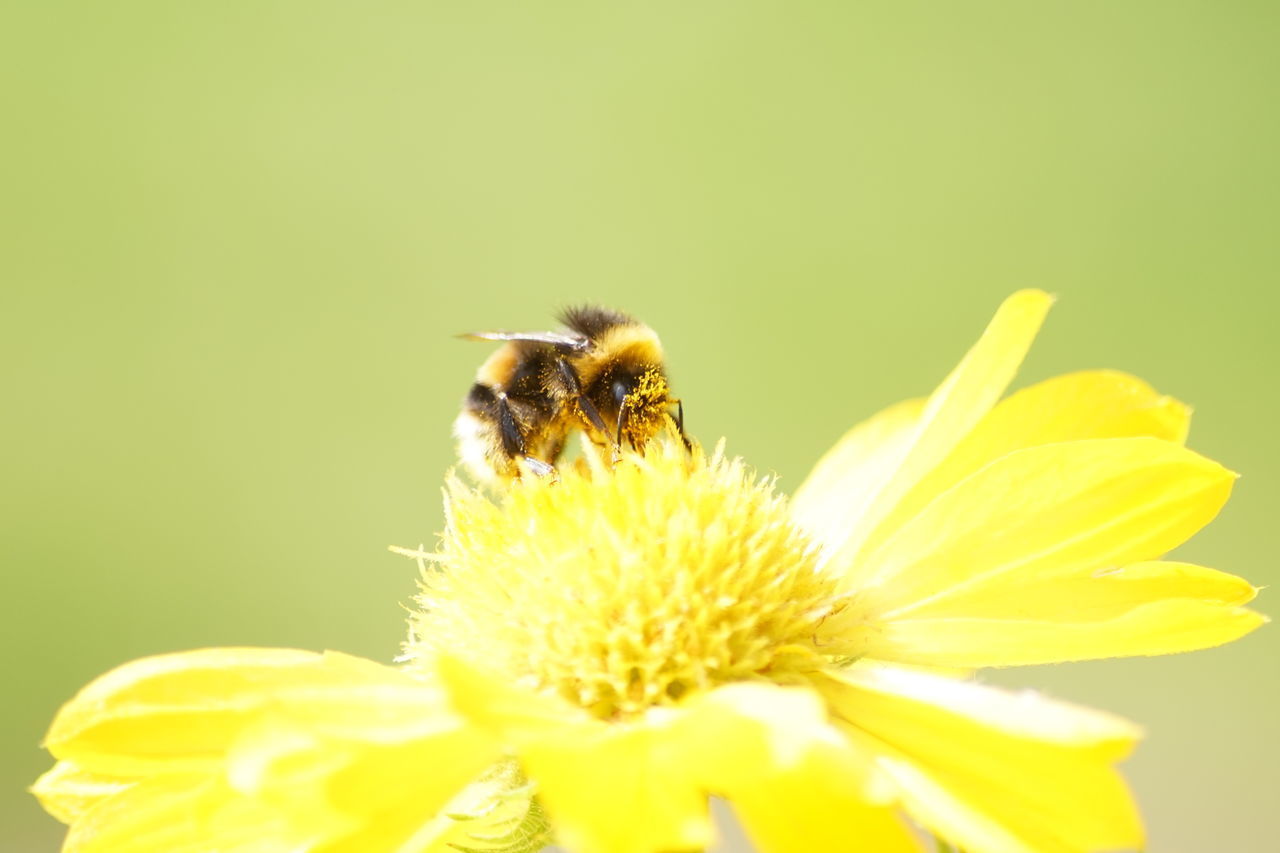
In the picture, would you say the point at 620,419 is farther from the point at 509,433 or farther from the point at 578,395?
the point at 509,433

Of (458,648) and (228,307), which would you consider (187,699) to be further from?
(228,307)

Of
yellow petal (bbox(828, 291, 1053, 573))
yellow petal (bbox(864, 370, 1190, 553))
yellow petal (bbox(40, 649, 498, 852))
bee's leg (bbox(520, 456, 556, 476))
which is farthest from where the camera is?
bee's leg (bbox(520, 456, 556, 476))

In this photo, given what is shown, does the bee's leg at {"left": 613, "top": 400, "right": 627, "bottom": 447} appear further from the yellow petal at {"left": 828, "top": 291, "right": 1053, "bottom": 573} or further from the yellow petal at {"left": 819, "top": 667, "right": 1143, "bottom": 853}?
the yellow petal at {"left": 819, "top": 667, "right": 1143, "bottom": 853}

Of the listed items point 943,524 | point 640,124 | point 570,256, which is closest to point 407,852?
point 943,524

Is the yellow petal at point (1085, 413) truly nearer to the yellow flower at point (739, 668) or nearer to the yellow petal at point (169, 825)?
the yellow flower at point (739, 668)

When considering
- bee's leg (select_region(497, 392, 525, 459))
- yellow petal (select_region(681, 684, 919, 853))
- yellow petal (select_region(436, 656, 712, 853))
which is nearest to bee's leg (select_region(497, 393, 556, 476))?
bee's leg (select_region(497, 392, 525, 459))

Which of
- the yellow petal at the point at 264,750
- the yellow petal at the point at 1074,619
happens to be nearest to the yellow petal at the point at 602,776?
the yellow petal at the point at 264,750
